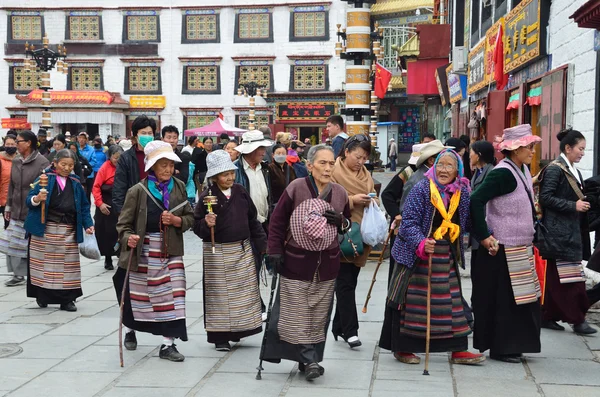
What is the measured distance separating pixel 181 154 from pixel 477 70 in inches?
338

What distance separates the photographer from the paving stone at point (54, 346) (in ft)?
21.7

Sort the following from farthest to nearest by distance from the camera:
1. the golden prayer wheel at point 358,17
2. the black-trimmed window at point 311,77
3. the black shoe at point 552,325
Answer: the black-trimmed window at point 311,77, the golden prayer wheel at point 358,17, the black shoe at point 552,325

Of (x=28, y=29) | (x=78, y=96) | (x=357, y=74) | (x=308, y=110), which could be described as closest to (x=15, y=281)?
(x=357, y=74)

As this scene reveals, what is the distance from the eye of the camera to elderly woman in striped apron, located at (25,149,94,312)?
842 centimetres

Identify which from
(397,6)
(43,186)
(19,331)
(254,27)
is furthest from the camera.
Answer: (254,27)

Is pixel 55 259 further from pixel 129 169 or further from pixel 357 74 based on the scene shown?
pixel 357 74

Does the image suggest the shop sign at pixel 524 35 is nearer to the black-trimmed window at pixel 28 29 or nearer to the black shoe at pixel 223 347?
the black shoe at pixel 223 347

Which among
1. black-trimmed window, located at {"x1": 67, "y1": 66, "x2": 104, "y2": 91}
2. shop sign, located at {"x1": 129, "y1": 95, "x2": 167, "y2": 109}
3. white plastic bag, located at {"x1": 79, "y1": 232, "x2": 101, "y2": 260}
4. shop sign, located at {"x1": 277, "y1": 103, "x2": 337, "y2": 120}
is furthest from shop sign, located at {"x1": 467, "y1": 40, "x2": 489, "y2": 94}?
black-trimmed window, located at {"x1": 67, "y1": 66, "x2": 104, "y2": 91}

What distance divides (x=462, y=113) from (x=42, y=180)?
1797 centimetres

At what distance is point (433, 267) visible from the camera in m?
6.09

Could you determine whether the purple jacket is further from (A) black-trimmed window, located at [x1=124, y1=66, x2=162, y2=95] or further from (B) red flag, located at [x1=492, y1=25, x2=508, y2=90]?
(A) black-trimmed window, located at [x1=124, y1=66, x2=162, y2=95]

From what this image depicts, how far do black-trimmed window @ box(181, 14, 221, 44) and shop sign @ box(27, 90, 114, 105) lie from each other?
5.12 meters

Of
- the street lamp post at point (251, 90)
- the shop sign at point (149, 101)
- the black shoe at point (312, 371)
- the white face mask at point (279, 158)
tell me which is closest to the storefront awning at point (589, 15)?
the white face mask at point (279, 158)

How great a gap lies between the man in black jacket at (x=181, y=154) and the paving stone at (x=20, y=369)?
12.8 feet
